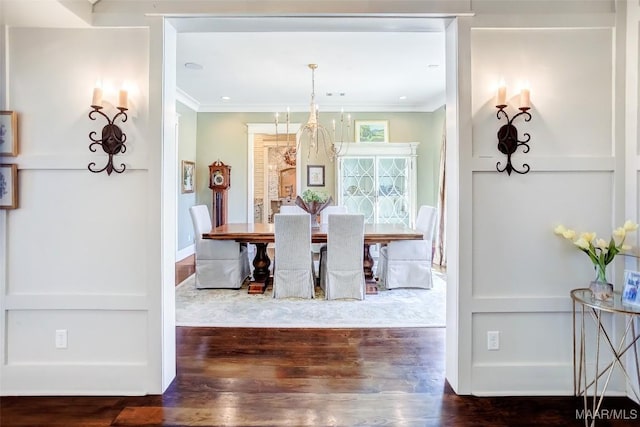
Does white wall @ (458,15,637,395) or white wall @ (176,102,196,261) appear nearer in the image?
white wall @ (458,15,637,395)

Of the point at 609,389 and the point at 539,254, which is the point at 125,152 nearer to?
the point at 539,254

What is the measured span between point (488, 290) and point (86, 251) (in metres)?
2.54

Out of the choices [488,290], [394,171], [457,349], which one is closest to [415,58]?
[394,171]

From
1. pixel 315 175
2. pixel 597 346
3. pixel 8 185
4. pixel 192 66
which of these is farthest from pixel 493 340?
pixel 315 175

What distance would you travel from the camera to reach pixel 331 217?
4.01 metres

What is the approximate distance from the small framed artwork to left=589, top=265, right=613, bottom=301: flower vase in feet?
0.22

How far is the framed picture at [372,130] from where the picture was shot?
6836 mm

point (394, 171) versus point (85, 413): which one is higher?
point (394, 171)

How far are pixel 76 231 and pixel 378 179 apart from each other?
16.6 ft

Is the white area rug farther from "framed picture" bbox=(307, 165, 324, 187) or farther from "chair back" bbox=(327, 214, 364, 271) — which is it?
"framed picture" bbox=(307, 165, 324, 187)

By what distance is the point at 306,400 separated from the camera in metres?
2.23

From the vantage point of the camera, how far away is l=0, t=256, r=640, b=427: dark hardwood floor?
2047mm

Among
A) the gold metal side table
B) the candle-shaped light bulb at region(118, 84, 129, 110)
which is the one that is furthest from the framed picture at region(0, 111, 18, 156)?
the gold metal side table

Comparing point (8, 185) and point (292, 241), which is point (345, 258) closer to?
point (292, 241)
